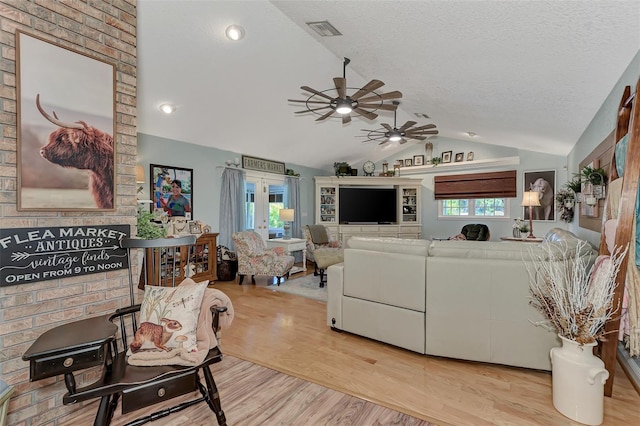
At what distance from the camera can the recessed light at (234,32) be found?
2.95m

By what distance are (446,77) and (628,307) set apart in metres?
2.36

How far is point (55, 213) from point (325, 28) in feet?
8.14

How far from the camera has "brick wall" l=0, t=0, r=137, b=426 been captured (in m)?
1.56

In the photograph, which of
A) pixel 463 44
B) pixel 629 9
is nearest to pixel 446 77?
pixel 463 44

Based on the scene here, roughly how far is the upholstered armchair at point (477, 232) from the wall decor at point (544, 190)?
89 cm

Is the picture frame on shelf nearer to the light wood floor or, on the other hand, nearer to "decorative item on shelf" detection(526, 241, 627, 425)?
the light wood floor

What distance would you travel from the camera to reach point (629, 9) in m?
1.61

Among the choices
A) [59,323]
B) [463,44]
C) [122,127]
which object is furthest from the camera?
[463,44]

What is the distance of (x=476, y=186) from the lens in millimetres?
6777

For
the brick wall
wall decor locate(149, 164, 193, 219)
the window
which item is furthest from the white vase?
the window

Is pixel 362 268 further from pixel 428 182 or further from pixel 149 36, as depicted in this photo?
pixel 428 182

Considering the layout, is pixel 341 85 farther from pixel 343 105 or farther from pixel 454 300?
pixel 454 300

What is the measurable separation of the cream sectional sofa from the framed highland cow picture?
2207mm

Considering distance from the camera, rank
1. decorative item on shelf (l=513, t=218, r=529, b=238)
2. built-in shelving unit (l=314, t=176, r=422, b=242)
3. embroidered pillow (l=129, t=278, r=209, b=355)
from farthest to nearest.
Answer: built-in shelving unit (l=314, t=176, r=422, b=242) → decorative item on shelf (l=513, t=218, r=529, b=238) → embroidered pillow (l=129, t=278, r=209, b=355)
